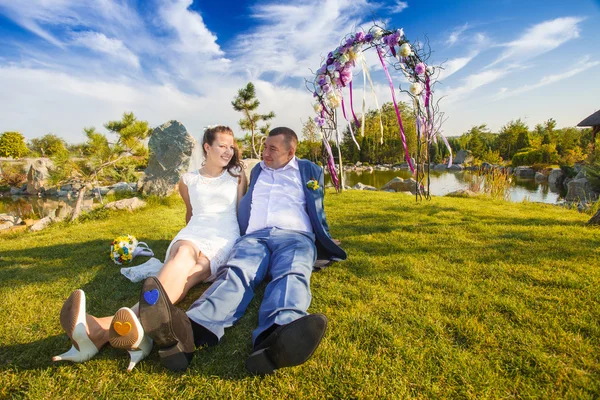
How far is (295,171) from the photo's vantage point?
119 inches

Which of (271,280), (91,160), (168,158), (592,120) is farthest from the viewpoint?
(592,120)

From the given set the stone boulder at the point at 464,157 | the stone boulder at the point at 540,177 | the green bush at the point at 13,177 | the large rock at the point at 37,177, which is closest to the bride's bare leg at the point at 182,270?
the large rock at the point at 37,177

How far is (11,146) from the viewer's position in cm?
2995

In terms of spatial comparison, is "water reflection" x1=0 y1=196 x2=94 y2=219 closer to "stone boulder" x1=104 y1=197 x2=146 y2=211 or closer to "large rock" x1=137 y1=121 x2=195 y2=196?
"large rock" x1=137 y1=121 x2=195 y2=196

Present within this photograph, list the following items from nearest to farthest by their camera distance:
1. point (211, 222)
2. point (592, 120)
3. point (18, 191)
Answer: point (211, 222), point (18, 191), point (592, 120)

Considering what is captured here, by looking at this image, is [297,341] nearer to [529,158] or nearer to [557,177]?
[557,177]

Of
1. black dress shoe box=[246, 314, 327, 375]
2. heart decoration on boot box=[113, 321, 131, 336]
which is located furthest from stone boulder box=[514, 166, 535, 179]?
heart decoration on boot box=[113, 321, 131, 336]

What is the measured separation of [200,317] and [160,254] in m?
2.24

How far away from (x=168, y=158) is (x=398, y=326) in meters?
8.05

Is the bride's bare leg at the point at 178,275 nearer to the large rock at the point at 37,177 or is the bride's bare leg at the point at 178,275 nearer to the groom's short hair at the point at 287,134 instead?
the groom's short hair at the point at 287,134

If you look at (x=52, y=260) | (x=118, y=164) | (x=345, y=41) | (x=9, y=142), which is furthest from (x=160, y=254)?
(x=9, y=142)

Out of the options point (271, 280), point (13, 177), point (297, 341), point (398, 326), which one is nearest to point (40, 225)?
point (271, 280)

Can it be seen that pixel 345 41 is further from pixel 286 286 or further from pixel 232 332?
pixel 232 332

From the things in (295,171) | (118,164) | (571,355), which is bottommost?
(571,355)
